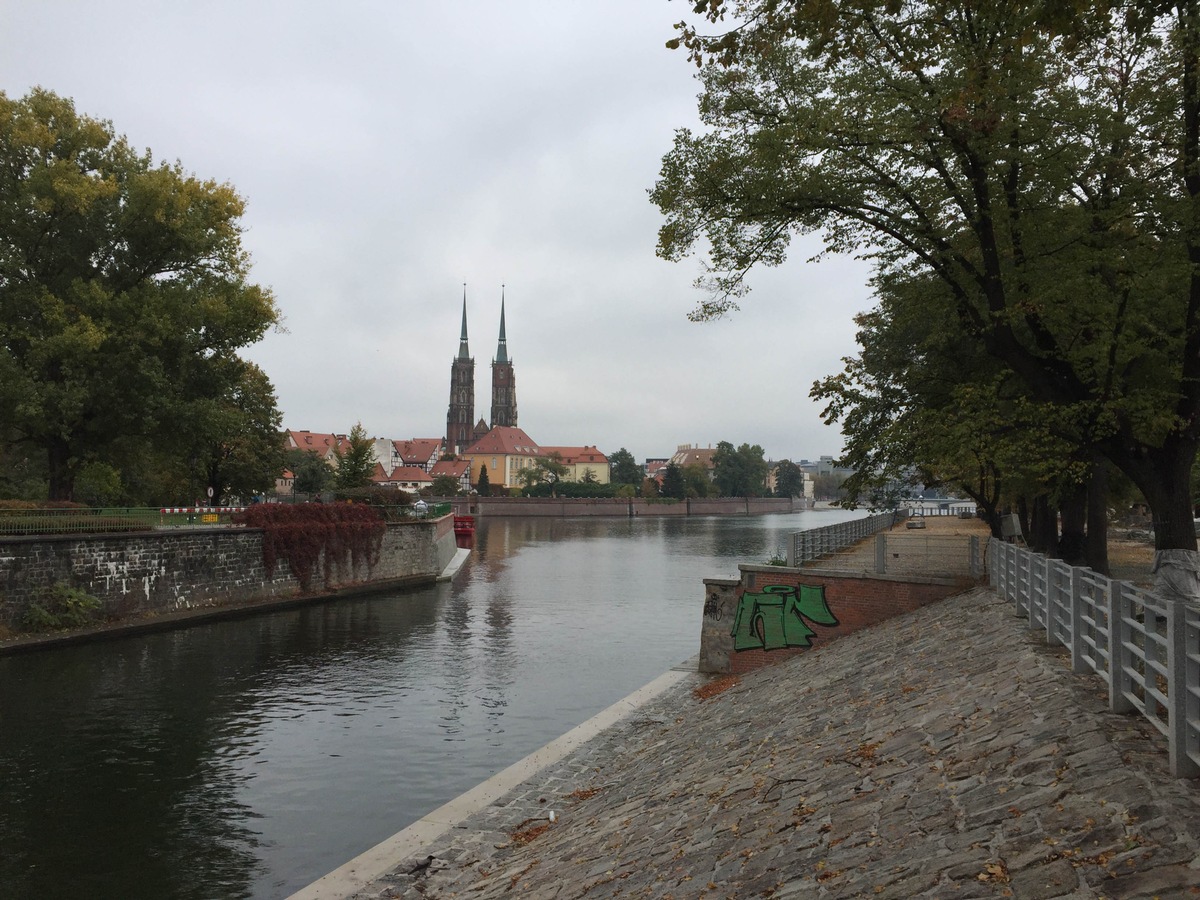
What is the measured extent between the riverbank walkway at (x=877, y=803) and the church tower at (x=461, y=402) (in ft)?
591

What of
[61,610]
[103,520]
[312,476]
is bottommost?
[61,610]

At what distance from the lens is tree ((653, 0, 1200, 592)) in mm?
12188

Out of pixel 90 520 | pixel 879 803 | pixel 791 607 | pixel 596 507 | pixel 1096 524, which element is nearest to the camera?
pixel 879 803

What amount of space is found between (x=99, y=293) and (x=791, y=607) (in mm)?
24198

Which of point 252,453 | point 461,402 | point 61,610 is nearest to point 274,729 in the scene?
point 61,610

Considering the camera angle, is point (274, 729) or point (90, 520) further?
point (90, 520)

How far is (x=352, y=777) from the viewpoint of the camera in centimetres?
1450

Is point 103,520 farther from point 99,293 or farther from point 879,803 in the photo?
point 879,803

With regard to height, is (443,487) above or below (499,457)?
below

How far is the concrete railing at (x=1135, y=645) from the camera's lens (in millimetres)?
6145

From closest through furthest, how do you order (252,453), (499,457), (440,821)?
(440,821), (252,453), (499,457)

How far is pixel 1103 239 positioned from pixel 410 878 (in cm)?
1231

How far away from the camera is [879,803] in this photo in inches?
297

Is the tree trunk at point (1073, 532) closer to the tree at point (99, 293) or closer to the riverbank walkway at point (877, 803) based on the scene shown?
the riverbank walkway at point (877, 803)
